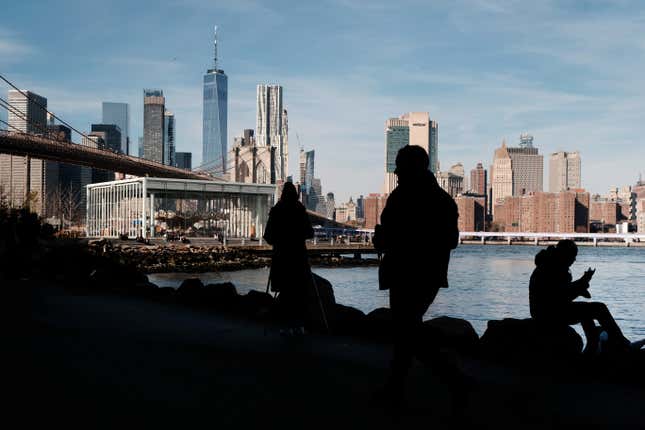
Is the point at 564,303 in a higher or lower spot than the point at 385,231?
lower

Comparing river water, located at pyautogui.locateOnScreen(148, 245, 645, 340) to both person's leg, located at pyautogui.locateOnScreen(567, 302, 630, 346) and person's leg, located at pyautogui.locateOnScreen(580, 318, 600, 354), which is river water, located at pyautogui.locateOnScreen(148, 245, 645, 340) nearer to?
person's leg, located at pyautogui.locateOnScreen(580, 318, 600, 354)

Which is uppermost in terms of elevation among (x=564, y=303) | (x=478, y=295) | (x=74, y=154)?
(x=74, y=154)

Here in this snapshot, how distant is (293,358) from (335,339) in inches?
46.3

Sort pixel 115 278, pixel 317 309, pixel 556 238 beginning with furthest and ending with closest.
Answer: pixel 556 238, pixel 115 278, pixel 317 309

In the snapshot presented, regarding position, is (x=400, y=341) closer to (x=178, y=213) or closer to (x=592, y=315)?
(x=592, y=315)

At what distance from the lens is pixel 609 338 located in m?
5.67

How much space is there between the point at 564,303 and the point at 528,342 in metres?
0.55

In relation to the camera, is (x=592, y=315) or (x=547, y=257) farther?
(x=547, y=257)

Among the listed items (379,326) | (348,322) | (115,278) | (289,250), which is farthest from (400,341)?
(115,278)

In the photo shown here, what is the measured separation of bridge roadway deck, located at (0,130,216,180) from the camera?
46378 millimetres

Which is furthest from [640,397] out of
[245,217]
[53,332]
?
[245,217]

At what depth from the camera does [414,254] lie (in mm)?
4418

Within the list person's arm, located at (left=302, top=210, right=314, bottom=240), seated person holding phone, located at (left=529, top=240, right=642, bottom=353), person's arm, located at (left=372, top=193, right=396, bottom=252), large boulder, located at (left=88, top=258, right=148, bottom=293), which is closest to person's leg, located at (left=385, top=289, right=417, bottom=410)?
person's arm, located at (left=372, top=193, right=396, bottom=252)

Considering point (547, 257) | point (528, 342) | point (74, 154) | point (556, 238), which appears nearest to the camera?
point (547, 257)
